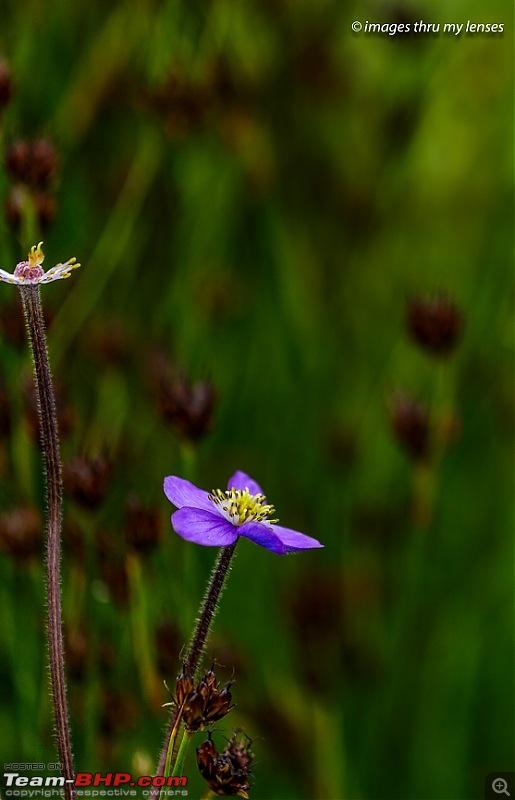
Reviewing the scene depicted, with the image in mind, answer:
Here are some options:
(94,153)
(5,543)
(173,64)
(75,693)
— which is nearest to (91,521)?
(5,543)

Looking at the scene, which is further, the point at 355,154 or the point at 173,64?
the point at 355,154

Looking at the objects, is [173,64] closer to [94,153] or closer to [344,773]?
[94,153]

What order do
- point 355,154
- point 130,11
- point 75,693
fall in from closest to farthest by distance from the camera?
point 75,693, point 130,11, point 355,154

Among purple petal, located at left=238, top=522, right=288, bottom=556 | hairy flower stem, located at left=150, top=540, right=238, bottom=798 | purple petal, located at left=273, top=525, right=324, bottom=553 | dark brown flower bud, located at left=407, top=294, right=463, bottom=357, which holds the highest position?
dark brown flower bud, located at left=407, top=294, right=463, bottom=357

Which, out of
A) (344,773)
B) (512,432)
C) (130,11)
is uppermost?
(130,11)

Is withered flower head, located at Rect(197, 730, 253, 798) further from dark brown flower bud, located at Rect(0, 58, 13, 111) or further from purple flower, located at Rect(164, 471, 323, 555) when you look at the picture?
dark brown flower bud, located at Rect(0, 58, 13, 111)

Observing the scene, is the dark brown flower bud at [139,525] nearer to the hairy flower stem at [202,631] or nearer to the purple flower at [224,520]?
the purple flower at [224,520]

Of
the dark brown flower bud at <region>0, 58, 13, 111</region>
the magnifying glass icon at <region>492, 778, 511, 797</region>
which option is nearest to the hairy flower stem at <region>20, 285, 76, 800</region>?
the dark brown flower bud at <region>0, 58, 13, 111</region>

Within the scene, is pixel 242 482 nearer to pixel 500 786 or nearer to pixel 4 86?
pixel 4 86
